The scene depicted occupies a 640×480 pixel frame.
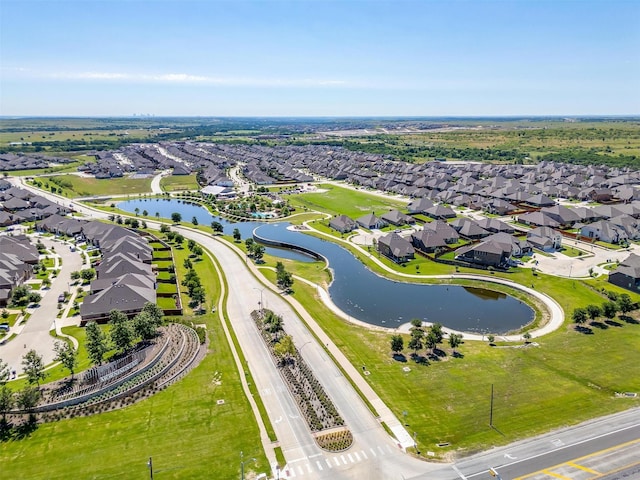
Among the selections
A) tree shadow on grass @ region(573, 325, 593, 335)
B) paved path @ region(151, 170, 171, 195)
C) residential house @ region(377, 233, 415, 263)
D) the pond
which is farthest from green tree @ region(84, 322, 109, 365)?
paved path @ region(151, 170, 171, 195)

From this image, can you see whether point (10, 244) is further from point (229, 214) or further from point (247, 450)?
point (247, 450)

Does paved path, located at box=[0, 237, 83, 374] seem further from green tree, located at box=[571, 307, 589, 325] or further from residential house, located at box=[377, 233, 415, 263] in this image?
green tree, located at box=[571, 307, 589, 325]

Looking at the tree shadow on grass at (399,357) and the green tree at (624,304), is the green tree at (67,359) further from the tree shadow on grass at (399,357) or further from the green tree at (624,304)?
the green tree at (624,304)

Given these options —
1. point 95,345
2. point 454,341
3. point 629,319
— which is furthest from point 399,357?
point 629,319

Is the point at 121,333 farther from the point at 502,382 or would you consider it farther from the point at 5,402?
the point at 502,382

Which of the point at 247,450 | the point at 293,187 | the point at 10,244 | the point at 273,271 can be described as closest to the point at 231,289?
the point at 273,271

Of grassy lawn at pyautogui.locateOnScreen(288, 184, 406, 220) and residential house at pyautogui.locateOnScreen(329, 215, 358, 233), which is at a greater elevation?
grassy lawn at pyautogui.locateOnScreen(288, 184, 406, 220)
